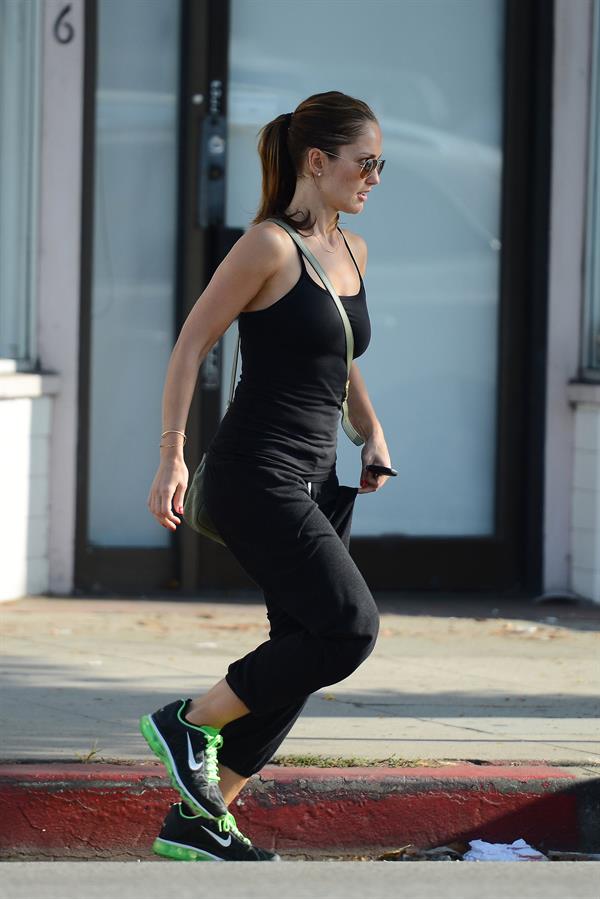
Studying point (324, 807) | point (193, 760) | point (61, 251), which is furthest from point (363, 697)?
point (61, 251)

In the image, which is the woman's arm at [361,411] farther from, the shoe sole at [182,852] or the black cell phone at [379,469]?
the shoe sole at [182,852]

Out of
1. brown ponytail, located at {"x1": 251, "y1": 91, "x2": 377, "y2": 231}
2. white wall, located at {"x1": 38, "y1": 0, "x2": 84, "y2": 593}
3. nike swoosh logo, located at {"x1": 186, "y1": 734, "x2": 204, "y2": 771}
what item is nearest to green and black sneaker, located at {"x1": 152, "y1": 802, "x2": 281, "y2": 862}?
nike swoosh logo, located at {"x1": 186, "y1": 734, "x2": 204, "y2": 771}

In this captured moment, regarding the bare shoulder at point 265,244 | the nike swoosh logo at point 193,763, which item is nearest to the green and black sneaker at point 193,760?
the nike swoosh logo at point 193,763

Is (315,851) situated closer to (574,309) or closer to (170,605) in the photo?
(170,605)

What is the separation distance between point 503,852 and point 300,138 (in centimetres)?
218

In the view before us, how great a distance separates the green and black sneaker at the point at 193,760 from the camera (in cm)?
430

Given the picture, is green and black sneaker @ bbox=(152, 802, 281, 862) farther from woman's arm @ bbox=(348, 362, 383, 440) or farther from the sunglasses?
the sunglasses

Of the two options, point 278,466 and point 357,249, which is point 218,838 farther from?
point 357,249

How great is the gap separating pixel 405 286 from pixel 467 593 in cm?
162

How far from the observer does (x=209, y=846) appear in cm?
436

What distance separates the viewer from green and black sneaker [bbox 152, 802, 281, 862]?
4.34 meters

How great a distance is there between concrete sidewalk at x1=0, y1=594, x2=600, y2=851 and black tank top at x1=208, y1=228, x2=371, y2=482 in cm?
112

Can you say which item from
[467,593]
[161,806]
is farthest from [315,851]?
[467,593]

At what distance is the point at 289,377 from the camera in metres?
4.26
